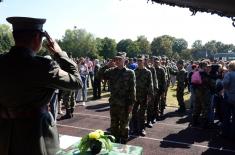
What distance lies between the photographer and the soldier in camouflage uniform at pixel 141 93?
9180mm

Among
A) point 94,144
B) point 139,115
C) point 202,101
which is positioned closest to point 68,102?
point 139,115

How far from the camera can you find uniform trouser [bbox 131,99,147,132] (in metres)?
9.38

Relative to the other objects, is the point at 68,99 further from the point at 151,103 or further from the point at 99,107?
the point at 99,107

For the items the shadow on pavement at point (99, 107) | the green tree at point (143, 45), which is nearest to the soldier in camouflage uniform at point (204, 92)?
the shadow on pavement at point (99, 107)

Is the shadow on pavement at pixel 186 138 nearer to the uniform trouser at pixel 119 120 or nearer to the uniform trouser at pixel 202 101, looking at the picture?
the uniform trouser at pixel 202 101

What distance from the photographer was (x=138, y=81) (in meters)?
9.27

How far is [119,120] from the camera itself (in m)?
7.36

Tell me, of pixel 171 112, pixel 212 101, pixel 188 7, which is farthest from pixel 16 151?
pixel 171 112

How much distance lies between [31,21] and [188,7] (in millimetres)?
2026

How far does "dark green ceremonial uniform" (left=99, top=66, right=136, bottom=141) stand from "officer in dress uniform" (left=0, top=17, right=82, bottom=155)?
4.46m

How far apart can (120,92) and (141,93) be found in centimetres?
206

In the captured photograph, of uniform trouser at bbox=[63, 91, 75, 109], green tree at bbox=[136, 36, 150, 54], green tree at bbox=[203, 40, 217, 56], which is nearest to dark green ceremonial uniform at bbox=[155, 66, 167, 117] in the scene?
uniform trouser at bbox=[63, 91, 75, 109]

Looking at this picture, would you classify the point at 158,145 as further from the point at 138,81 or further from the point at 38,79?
the point at 38,79

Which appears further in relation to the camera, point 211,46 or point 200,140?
point 211,46
